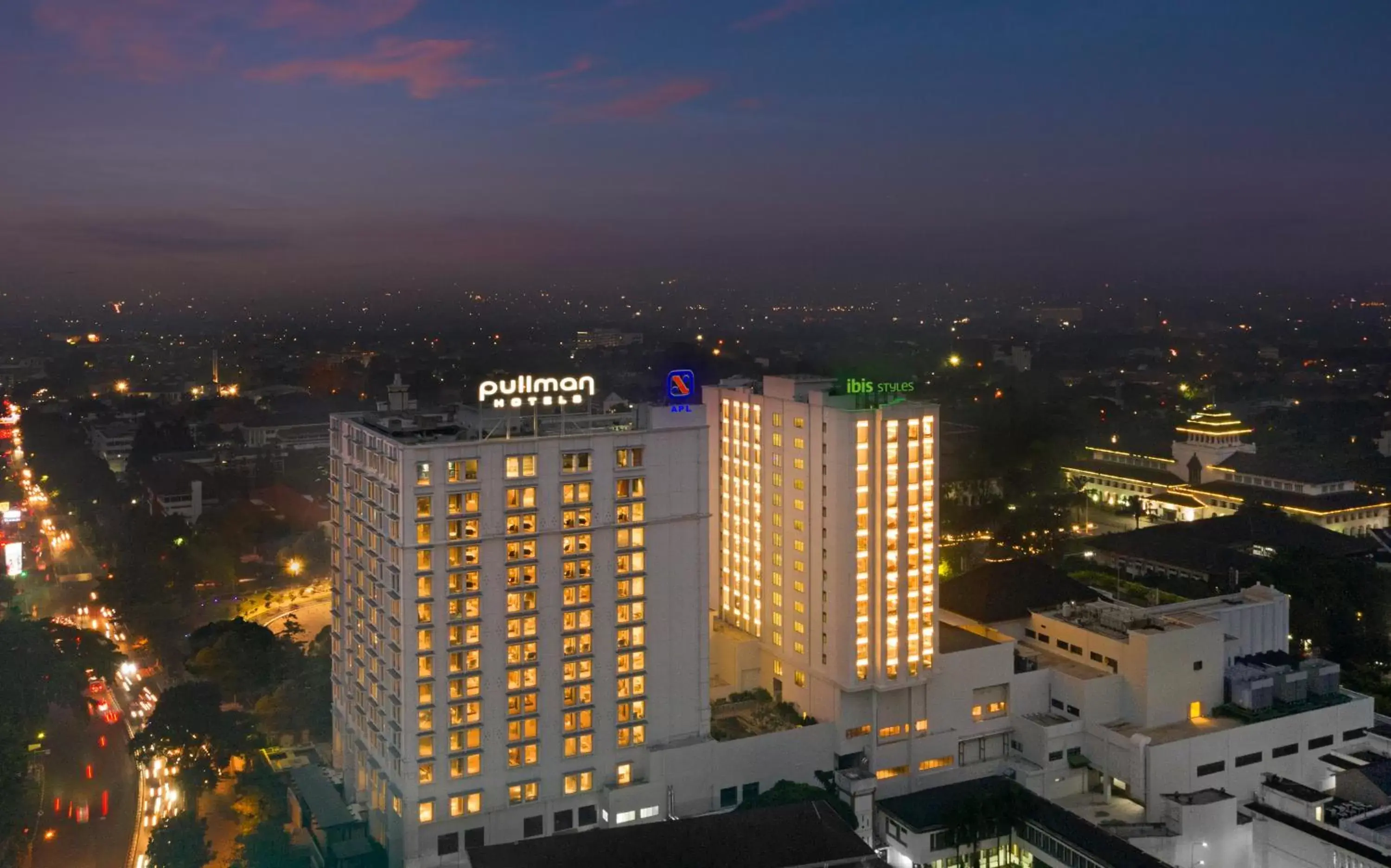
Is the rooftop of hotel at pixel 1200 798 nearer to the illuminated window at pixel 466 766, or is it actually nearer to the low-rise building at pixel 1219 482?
the illuminated window at pixel 466 766

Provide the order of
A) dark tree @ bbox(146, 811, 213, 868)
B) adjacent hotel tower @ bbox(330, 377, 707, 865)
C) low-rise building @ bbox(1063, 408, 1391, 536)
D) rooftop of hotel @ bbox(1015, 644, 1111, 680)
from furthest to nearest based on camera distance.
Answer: low-rise building @ bbox(1063, 408, 1391, 536) → rooftop of hotel @ bbox(1015, 644, 1111, 680) → adjacent hotel tower @ bbox(330, 377, 707, 865) → dark tree @ bbox(146, 811, 213, 868)

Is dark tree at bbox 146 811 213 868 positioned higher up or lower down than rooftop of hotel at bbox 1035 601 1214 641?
lower down

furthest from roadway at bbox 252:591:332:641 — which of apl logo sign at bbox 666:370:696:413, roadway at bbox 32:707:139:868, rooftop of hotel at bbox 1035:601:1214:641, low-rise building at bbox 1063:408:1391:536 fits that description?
low-rise building at bbox 1063:408:1391:536

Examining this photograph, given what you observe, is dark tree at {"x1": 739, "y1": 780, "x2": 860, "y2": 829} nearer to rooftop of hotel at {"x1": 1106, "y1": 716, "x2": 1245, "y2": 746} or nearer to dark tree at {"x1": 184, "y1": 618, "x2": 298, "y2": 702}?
rooftop of hotel at {"x1": 1106, "y1": 716, "x2": 1245, "y2": 746}

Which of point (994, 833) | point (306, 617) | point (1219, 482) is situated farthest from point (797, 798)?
point (1219, 482)

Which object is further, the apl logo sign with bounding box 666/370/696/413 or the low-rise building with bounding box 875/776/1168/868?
the apl logo sign with bounding box 666/370/696/413

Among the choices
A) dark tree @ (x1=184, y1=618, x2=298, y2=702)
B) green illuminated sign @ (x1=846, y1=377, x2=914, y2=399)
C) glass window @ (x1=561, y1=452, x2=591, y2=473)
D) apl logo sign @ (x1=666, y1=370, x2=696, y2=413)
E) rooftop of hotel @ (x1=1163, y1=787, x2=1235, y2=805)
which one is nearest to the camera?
glass window @ (x1=561, y1=452, x2=591, y2=473)

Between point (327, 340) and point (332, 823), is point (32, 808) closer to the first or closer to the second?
point (332, 823)

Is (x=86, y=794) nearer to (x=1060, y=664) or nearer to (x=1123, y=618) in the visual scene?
(x=1060, y=664)
